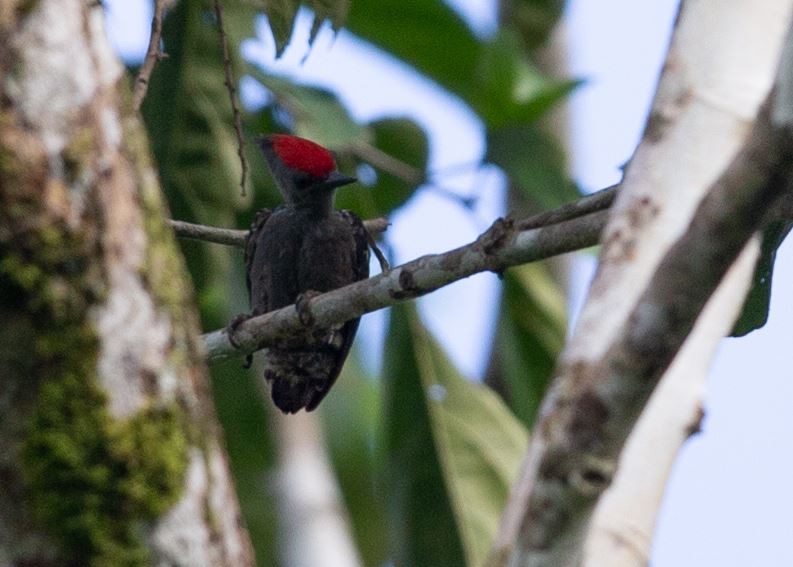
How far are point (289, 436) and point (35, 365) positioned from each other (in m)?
5.75

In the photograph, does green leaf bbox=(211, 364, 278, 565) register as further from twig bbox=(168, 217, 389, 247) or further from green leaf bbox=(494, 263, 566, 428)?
Answer: twig bbox=(168, 217, 389, 247)

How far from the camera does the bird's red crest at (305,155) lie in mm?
5539

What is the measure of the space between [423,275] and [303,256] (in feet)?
6.75

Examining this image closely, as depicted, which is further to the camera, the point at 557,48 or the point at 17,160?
the point at 557,48

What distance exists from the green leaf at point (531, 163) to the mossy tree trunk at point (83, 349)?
4.29 metres

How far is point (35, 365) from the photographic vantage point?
6.38ft

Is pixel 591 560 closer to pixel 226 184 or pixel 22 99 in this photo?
pixel 22 99

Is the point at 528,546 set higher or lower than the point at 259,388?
lower

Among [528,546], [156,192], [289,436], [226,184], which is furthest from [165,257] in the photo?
[289,436]

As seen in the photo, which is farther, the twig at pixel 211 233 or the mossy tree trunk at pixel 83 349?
the twig at pixel 211 233

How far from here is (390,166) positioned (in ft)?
22.8

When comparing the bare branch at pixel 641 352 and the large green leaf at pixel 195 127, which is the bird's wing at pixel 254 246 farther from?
the bare branch at pixel 641 352

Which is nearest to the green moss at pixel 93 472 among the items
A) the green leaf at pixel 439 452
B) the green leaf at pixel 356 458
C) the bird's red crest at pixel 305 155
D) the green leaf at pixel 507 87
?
the bird's red crest at pixel 305 155

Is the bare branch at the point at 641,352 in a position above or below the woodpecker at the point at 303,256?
below
